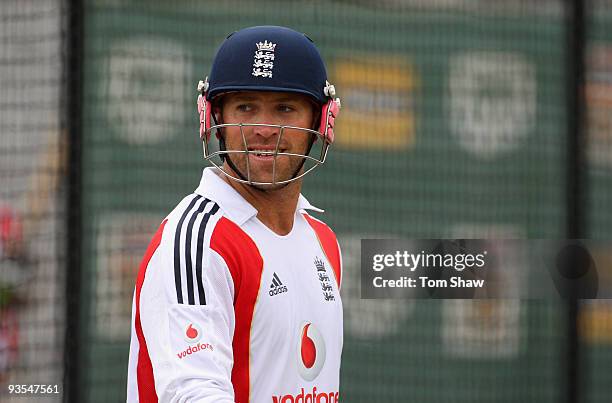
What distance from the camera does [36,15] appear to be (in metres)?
5.05

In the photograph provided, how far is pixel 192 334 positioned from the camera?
7.30ft

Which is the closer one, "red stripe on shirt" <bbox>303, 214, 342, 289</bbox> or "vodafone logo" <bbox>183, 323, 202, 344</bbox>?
"vodafone logo" <bbox>183, 323, 202, 344</bbox>

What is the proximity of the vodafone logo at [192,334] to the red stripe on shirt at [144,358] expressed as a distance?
173mm

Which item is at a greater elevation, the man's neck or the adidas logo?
the man's neck

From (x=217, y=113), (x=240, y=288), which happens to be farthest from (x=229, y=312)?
(x=217, y=113)

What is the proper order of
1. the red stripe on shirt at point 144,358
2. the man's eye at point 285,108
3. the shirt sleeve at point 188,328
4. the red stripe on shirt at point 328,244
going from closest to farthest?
the shirt sleeve at point 188,328 < the red stripe on shirt at point 144,358 < the man's eye at point 285,108 < the red stripe on shirt at point 328,244

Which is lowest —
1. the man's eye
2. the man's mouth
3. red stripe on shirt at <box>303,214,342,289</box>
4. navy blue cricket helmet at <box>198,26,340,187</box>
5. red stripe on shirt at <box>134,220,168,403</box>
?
red stripe on shirt at <box>134,220,168,403</box>

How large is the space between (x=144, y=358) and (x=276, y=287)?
1.13 ft

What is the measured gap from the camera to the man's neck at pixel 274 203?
8.61 ft

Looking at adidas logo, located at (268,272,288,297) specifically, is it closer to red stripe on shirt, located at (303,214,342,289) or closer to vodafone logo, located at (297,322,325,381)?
vodafone logo, located at (297,322,325,381)

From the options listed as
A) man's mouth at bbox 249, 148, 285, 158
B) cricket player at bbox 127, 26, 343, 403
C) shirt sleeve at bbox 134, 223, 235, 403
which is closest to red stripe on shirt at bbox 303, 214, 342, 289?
cricket player at bbox 127, 26, 343, 403

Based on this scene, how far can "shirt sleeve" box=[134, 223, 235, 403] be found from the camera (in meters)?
2.19

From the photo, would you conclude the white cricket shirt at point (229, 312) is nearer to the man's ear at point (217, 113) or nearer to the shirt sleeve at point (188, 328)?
the shirt sleeve at point (188, 328)

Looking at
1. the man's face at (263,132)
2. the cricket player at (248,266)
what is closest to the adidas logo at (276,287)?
the cricket player at (248,266)
